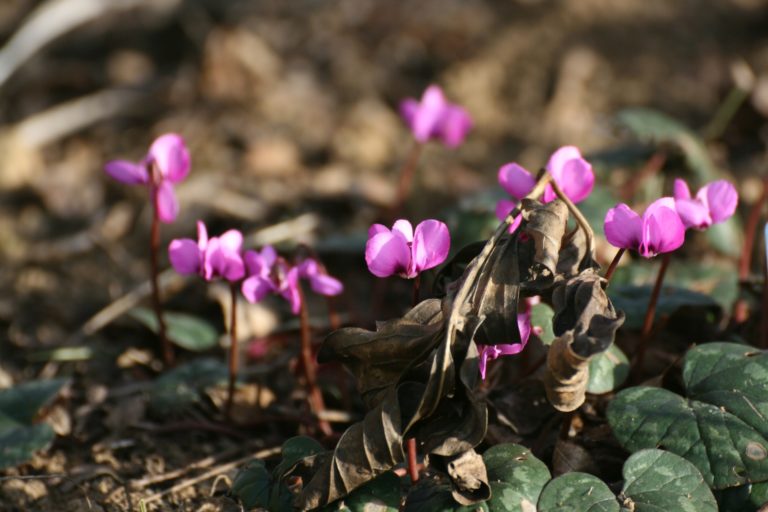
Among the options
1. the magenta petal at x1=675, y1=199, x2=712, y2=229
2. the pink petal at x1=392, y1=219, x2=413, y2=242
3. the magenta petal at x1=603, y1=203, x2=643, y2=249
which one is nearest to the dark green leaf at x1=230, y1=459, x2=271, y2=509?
the pink petal at x1=392, y1=219, x2=413, y2=242

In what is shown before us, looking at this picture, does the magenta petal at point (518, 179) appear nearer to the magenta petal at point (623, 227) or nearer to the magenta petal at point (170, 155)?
the magenta petal at point (623, 227)

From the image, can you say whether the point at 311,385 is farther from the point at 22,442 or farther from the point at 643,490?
the point at 643,490

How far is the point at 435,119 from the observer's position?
2.71 metres

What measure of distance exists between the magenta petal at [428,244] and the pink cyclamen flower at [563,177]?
0.17 m

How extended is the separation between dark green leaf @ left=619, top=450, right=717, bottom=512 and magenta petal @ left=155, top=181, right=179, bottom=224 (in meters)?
1.06

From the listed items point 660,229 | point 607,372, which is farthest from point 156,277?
point 660,229

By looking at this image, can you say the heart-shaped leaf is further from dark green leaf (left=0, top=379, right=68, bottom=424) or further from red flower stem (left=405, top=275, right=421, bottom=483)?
dark green leaf (left=0, top=379, right=68, bottom=424)

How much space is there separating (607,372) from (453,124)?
1084mm

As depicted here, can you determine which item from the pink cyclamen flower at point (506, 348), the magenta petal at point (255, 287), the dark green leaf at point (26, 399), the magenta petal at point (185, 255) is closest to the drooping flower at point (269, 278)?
the magenta petal at point (255, 287)

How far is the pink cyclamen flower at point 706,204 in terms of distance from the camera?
5.76 ft

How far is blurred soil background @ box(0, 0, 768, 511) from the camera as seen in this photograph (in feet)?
9.40

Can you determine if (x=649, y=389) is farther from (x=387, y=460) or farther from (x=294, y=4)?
(x=294, y=4)

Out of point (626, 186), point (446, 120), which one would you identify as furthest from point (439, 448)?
point (626, 186)

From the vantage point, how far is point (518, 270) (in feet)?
5.49
